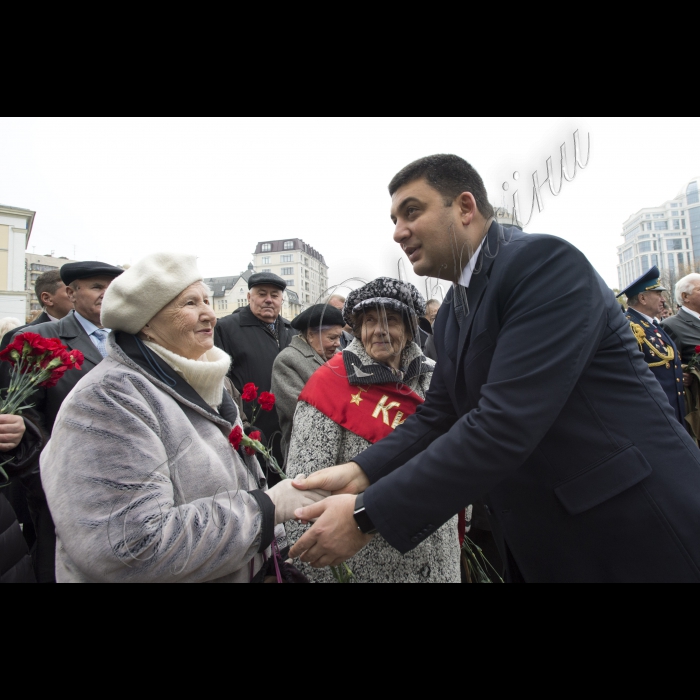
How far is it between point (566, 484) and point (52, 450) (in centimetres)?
159

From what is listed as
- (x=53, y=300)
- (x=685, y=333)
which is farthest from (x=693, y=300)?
(x=53, y=300)

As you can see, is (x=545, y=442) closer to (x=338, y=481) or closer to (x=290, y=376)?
(x=338, y=481)

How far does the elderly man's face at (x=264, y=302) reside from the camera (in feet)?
15.1

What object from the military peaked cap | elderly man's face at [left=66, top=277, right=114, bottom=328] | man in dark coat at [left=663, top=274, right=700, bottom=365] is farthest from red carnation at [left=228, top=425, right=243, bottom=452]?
man in dark coat at [left=663, top=274, right=700, bottom=365]

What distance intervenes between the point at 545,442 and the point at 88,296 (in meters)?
3.23

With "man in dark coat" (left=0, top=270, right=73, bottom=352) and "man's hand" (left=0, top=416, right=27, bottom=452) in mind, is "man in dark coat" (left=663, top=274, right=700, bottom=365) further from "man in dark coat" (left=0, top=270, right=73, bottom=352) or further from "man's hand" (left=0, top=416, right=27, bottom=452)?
"man in dark coat" (left=0, top=270, right=73, bottom=352)

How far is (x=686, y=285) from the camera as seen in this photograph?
18.0ft

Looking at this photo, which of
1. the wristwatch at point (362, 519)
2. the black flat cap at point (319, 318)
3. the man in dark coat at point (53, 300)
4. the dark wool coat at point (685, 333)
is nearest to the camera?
the wristwatch at point (362, 519)

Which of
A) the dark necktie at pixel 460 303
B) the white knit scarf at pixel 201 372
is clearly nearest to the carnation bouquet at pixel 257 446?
the white knit scarf at pixel 201 372

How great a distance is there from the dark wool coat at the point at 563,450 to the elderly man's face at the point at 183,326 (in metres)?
0.86

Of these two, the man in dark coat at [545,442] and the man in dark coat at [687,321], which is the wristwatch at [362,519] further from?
the man in dark coat at [687,321]

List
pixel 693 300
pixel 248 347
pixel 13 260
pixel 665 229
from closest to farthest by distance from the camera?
pixel 665 229
pixel 248 347
pixel 693 300
pixel 13 260

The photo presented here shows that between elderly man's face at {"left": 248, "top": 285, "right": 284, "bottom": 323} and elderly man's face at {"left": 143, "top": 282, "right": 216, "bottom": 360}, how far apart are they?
9.64 feet

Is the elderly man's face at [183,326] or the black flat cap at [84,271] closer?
the elderly man's face at [183,326]
